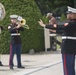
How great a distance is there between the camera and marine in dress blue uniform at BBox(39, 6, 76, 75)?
23.3ft

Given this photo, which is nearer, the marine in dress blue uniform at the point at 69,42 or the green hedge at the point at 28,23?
the marine in dress blue uniform at the point at 69,42

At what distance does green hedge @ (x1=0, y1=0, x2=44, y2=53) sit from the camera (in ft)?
50.8

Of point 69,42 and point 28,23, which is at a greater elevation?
point 28,23

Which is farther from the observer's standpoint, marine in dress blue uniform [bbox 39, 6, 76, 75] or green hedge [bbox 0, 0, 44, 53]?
green hedge [bbox 0, 0, 44, 53]

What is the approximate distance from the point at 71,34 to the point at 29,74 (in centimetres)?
316

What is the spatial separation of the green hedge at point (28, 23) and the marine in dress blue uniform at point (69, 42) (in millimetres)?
8413

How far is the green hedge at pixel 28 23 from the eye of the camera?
15.5 meters

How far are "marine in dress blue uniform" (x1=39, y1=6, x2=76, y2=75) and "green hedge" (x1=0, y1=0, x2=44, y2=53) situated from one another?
27.6ft

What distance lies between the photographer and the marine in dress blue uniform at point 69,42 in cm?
710

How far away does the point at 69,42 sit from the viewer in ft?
23.5

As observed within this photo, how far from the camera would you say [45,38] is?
1653 cm

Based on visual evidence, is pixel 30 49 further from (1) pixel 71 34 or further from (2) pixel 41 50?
(1) pixel 71 34

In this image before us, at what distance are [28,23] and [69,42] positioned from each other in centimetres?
865

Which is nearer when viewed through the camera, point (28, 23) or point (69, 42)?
point (69, 42)
